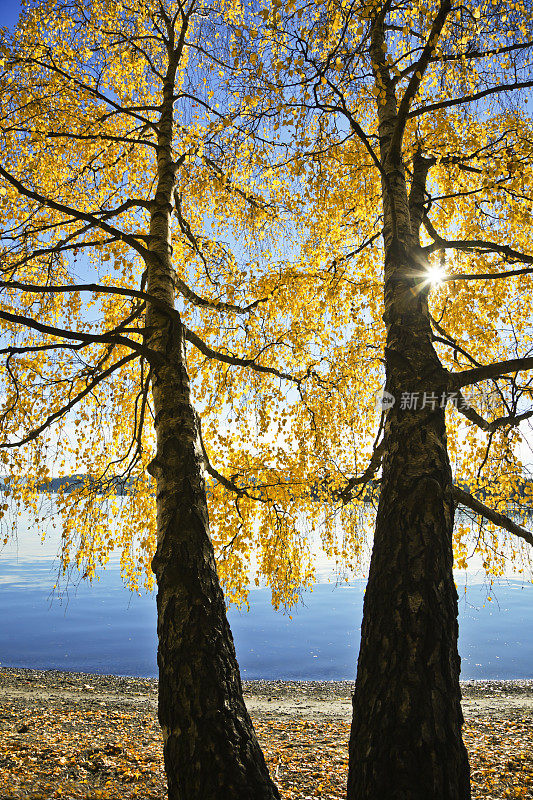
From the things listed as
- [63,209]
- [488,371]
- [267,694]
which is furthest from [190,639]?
[267,694]

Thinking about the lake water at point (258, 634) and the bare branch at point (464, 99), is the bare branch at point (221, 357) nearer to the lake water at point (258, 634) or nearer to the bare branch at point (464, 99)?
the bare branch at point (464, 99)

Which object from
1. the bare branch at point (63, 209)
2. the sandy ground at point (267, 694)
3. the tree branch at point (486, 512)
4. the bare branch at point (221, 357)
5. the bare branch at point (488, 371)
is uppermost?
the bare branch at point (63, 209)

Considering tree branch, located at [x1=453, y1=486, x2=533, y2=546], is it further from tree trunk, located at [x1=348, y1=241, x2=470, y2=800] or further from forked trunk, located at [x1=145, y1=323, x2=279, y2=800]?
forked trunk, located at [x1=145, y1=323, x2=279, y2=800]

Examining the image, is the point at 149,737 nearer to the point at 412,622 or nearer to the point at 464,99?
the point at 412,622

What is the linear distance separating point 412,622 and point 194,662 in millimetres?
A: 917

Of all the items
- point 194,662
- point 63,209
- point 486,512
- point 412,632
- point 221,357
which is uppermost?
point 63,209

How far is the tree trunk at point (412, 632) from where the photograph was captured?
1.58 meters

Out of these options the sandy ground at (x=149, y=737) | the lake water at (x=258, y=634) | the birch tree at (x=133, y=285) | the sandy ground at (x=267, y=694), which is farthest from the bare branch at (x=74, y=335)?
the lake water at (x=258, y=634)

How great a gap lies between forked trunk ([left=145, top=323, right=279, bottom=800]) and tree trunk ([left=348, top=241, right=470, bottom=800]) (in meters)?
0.45

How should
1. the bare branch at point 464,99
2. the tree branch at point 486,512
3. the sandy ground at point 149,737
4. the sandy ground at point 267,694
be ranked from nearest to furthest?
the bare branch at point 464,99
the tree branch at point 486,512
the sandy ground at point 149,737
the sandy ground at point 267,694

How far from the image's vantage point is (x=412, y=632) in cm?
175

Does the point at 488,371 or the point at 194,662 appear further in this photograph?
the point at 488,371

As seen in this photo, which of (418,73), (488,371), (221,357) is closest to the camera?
(488,371)

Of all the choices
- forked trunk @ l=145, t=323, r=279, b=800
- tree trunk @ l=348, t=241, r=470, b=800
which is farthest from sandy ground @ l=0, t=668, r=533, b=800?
tree trunk @ l=348, t=241, r=470, b=800
